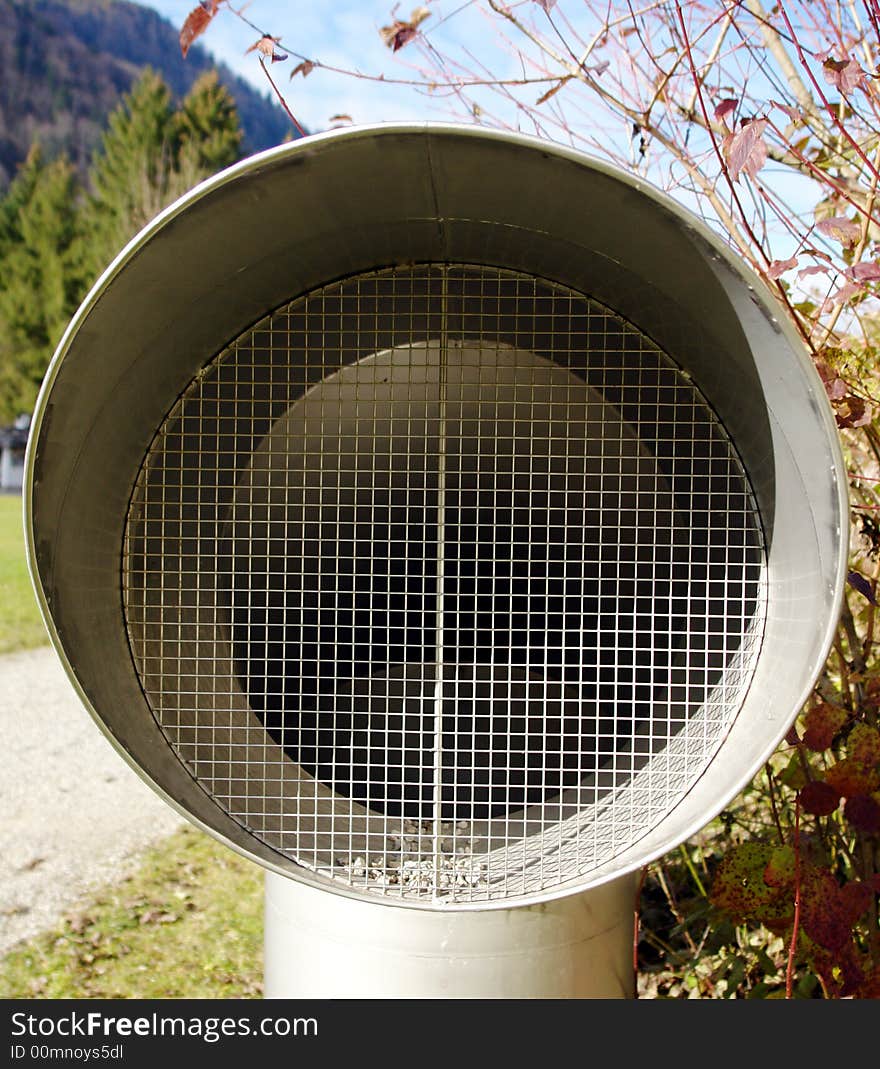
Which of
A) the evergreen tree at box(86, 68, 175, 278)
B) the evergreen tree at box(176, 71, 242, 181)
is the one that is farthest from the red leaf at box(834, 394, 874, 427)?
the evergreen tree at box(176, 71, 242, 181)

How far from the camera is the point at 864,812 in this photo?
206cm

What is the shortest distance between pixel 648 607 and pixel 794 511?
1.43 feet

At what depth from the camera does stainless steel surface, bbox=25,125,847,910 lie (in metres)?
1.45

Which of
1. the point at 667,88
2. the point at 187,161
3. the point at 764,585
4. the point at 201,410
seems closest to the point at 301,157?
the point at 201,410

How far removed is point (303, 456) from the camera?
6.31ft

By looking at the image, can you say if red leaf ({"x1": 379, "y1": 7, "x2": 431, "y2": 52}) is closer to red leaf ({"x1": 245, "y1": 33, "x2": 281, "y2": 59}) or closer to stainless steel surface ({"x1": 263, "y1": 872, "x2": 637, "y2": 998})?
red leaf ({"x1": 245, "y1": 33, "x2": 281, "y2": 59})

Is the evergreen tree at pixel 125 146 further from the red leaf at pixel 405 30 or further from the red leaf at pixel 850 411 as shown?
the red leaf at pixel 850 411

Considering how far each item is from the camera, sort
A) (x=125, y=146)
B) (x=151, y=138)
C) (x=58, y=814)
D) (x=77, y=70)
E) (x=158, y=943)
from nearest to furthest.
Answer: (x=158, y=943) < (x=58, y=814) < (x=125, y=146) < (x=151, y=138) < (x=77, y=70)

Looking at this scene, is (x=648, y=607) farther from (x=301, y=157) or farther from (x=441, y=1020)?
(x=301, y=157)
